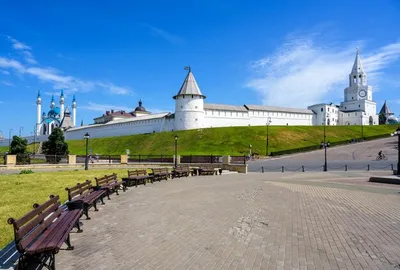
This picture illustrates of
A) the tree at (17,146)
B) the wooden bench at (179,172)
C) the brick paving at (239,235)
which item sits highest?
the tree at (17,146)

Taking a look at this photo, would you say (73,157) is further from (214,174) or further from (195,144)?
(195,144)

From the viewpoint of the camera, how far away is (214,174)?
2648 cm

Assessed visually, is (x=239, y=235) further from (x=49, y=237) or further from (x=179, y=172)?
(x=179, y=172)

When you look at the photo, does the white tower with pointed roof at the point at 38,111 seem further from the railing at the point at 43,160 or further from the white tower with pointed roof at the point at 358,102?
the white tower with pointed roof at the point at 358,102

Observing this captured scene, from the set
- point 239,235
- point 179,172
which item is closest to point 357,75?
point 179,172

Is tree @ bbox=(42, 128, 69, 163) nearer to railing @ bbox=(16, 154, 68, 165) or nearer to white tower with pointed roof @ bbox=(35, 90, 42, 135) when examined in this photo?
railing @ bbox=(16, 154, 68, 165)

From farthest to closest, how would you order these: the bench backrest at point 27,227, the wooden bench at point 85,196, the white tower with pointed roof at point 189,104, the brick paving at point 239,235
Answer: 1. the white tower with pointed roof at point 189,104
2. the wooden bench at point 85,196
3. the brick paving at point 239,235
4. the bench backrest at point 27,227

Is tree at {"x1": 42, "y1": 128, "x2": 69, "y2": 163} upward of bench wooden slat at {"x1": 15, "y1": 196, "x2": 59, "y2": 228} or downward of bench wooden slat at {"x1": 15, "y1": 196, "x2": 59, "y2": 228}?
upward

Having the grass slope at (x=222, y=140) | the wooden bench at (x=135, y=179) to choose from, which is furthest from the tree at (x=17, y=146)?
the wooden bench at (x=135, y=179)

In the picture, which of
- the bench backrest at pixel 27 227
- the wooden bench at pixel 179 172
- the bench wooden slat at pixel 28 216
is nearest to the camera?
the bench backrest at pixel 27 227

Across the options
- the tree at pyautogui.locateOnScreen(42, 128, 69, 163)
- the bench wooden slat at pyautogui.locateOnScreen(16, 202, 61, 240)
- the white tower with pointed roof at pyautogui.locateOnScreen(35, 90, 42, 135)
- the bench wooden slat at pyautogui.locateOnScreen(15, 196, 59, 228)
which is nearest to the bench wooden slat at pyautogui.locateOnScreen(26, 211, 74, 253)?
the bench wooden slat at pyautogui.locateOnScreen(16, 202, 61, 240)

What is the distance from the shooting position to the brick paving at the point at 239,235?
17.7ft

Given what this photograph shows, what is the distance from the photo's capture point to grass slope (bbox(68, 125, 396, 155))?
65.1 m

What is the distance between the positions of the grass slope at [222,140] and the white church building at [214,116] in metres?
7.42
